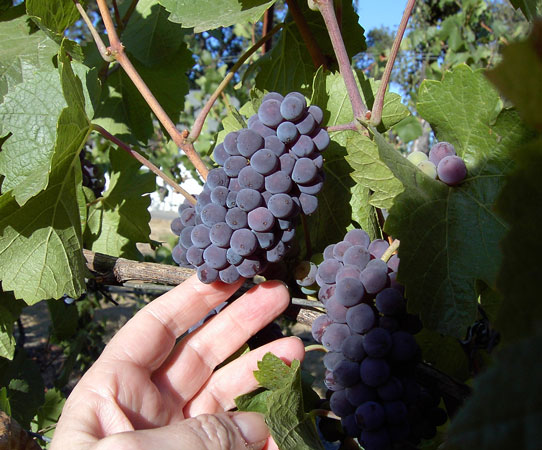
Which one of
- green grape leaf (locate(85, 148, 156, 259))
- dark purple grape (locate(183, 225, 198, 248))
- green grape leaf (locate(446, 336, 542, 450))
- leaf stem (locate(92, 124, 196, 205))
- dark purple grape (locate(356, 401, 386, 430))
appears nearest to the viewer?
green grape leaf (locate(446, 336, 542, 450))

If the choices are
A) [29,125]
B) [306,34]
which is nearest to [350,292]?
[306,34]

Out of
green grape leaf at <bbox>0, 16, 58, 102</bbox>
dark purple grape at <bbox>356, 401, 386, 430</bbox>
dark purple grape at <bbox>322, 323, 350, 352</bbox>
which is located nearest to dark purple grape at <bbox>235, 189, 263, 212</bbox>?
dark purple grape at <bbox>322, 323, 350, 352</bbox>

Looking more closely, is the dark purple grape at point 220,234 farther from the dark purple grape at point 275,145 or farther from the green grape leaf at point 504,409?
the green grape leaf at point 504,409

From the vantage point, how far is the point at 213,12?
1.28 meters

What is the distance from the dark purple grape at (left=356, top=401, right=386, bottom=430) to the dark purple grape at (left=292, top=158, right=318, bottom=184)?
47 cm

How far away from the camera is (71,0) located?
4.62 ft

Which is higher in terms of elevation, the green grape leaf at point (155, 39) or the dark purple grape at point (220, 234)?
the green grape leaf at point (155, 39)

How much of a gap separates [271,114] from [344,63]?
22cm

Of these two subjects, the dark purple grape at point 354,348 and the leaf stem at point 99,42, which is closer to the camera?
the dark purple grape at point 354,348

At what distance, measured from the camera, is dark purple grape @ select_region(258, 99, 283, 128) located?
3.34 feet

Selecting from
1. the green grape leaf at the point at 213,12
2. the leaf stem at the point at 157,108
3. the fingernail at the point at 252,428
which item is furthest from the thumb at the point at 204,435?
the green grape leaf at the point at 213,12

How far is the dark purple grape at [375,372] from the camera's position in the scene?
920 mm

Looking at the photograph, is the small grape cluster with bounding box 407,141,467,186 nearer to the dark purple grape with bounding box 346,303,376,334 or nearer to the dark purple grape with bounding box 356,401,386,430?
the dark purple grape with bounding box 346,303,376,334

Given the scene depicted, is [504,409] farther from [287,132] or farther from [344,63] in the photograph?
[344,63]
